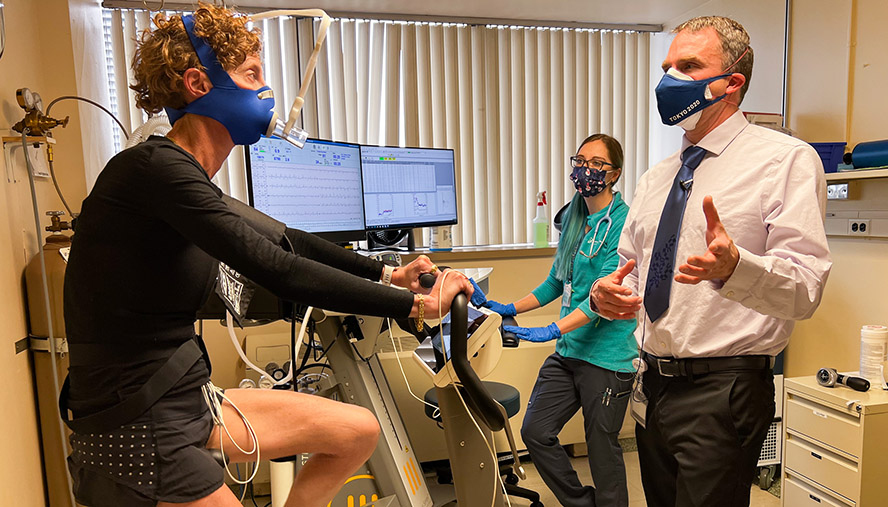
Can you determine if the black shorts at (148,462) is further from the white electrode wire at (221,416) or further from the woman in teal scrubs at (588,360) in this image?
the woman in teal scrubs at (588,360)

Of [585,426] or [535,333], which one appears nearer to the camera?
[535,333]

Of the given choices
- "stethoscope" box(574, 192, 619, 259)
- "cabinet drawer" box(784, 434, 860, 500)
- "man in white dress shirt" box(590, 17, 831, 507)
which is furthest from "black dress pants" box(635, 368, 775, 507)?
"cabinet drawer" box(784, 434, 860, 500)

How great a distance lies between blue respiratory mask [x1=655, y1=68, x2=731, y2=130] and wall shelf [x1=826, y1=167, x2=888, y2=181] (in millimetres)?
1175

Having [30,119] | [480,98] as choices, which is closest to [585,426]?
[480,98]

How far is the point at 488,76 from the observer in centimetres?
346

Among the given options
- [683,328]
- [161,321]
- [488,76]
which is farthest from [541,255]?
[161,321]

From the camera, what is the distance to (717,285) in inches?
46.9

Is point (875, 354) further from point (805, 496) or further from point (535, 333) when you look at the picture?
point (535, 333)

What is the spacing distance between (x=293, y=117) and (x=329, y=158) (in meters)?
1.12

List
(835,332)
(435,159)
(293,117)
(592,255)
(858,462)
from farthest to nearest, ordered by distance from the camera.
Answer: (435,159), (835,332), (592,255), (858,462), (293,117)

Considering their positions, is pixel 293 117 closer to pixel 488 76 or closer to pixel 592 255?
pixel 592 255

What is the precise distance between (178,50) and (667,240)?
1.18 meters

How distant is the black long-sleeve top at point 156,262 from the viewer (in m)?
1.00

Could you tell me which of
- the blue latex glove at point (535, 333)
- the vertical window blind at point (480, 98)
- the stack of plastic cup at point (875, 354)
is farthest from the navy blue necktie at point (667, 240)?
the vertical window blind at point (480, 98)
